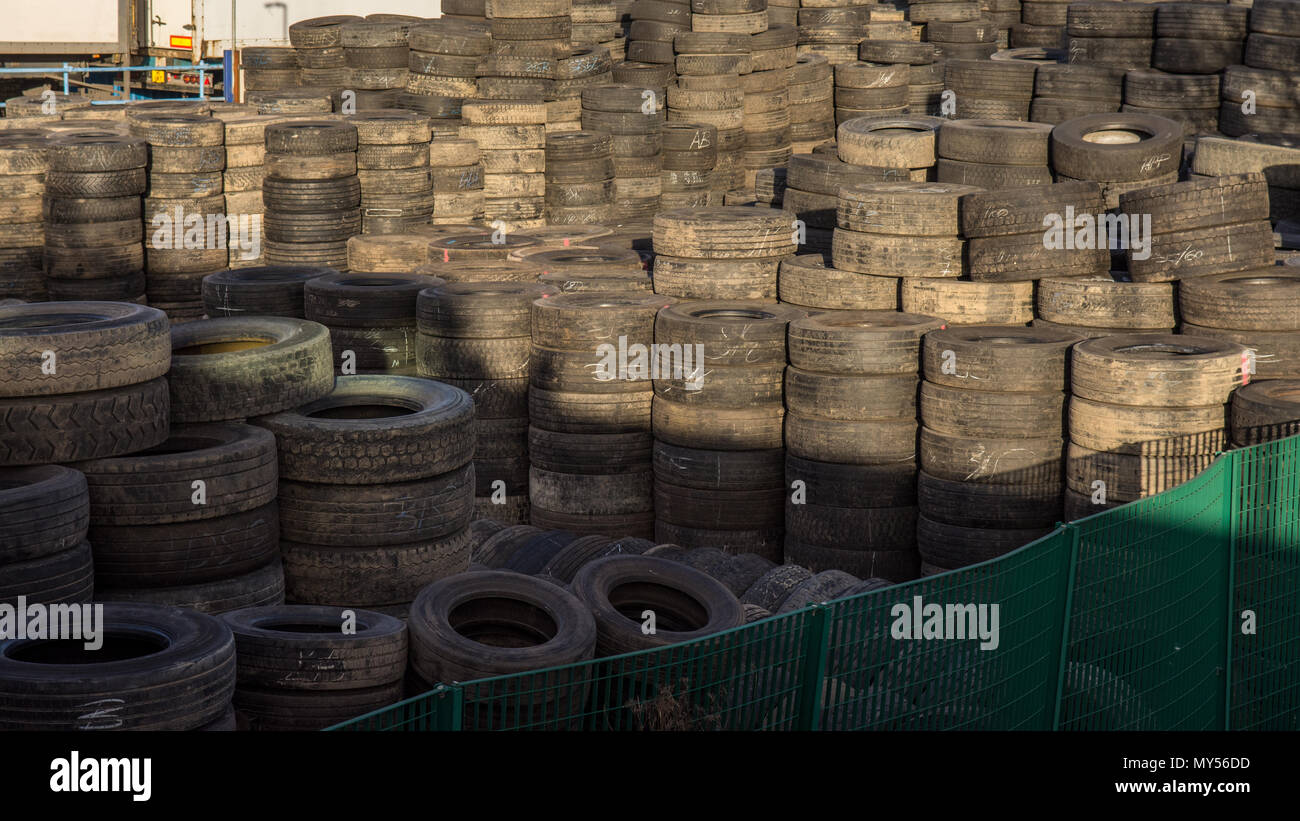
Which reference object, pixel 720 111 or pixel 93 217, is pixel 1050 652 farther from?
pixel 720 111

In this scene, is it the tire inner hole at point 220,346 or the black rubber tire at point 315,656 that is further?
the tire inner hole at point 220,346

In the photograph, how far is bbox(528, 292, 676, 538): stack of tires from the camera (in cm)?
1211

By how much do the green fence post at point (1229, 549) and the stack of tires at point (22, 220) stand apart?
40.7ft

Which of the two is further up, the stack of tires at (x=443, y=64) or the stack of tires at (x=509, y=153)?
the stack of tires at (x=443, y=64)

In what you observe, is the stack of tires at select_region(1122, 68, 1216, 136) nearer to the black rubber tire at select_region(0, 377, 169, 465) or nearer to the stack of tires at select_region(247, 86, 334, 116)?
the stack of tires at select_region(247, 86, 334, 116)

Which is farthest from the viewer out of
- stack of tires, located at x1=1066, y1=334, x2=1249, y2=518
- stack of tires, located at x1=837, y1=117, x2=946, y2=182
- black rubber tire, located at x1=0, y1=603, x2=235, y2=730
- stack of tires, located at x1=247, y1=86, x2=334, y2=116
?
stack of tires, located at x1=247, y1=86, x2=334, y2=116

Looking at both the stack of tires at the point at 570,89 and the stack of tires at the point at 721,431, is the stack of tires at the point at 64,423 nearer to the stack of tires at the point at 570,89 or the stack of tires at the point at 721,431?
the stack of tires at the point at 721,431

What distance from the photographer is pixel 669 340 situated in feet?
39.6

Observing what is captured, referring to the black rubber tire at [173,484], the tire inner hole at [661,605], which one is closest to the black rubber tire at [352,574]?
the black rubber tire at [173,484]

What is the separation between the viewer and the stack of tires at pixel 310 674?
23.5 ft

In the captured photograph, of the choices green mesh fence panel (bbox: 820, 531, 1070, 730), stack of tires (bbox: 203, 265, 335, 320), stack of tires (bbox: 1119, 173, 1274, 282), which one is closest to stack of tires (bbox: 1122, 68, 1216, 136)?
stack of tires (bbox: 1119, 173, 1274, 282)

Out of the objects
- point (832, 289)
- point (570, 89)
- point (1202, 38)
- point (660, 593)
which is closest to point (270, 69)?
point (570, 89)

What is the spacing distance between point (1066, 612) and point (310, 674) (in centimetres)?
351

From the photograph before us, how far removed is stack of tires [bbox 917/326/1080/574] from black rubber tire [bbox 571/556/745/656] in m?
3.15
